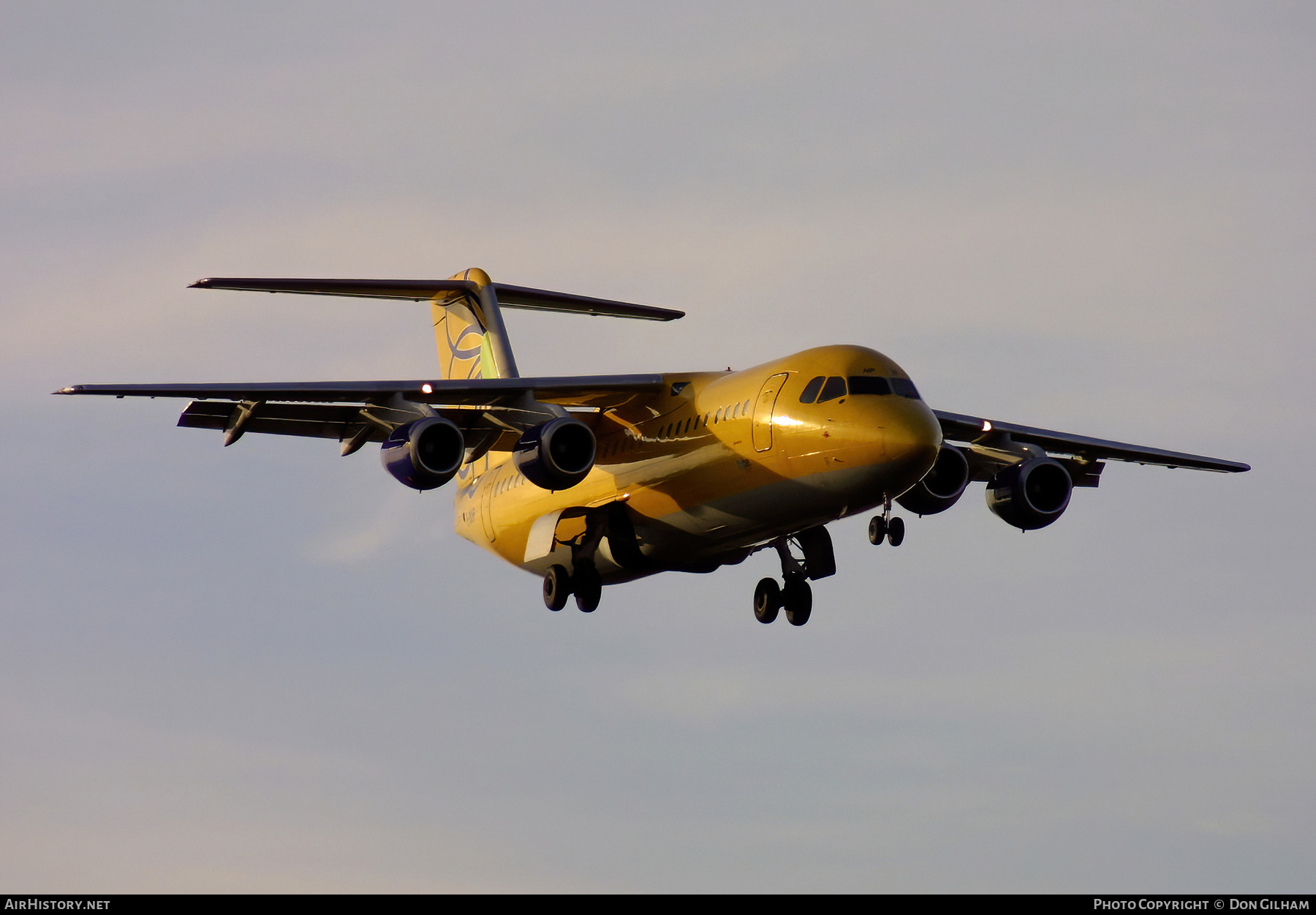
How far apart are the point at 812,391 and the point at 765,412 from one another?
639 millimetres

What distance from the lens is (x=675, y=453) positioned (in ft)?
71.2

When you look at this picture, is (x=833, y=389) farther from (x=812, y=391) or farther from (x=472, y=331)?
(x=472, y=331)

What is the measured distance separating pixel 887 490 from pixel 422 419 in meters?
5.28

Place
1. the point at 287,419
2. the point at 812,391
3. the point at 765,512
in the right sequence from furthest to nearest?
the point at 287,419 < the point at 765,512 < the point at 812,391

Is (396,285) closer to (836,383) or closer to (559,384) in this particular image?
(559,384)

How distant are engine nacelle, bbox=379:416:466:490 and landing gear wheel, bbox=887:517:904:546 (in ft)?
15.9

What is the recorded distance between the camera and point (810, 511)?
808 inches

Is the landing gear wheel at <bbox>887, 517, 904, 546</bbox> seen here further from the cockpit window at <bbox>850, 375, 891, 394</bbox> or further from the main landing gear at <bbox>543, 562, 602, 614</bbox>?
the main landing gear at <bbox>543, 562, 602, 614</bbox>

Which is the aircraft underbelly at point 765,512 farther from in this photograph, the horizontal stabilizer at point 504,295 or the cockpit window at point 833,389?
the horizontal stabilizer at point 504,295

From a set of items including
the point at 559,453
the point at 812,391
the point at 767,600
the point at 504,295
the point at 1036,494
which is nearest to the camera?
the point at 812,391

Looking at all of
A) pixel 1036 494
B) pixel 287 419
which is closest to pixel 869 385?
pixel 1036 494

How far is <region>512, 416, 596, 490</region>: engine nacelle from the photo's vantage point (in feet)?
67.4
